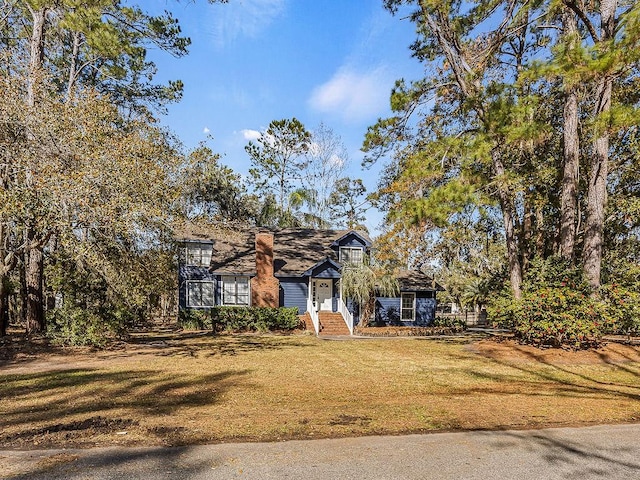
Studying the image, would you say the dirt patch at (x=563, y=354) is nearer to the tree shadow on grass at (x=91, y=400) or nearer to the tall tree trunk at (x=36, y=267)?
the tree shadow on grass at (x=91, y=400)

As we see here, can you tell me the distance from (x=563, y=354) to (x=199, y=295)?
60.5ft

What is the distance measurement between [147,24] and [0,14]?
5619 mm

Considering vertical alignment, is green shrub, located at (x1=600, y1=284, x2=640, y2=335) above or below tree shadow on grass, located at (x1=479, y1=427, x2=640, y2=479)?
above

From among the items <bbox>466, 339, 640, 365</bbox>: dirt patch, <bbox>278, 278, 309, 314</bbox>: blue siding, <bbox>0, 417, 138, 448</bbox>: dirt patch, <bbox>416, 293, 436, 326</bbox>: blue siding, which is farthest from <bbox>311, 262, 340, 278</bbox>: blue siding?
<bbox>0, 417, 138, 448</bbox>: dirt patch

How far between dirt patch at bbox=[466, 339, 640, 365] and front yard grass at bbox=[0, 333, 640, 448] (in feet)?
0.19

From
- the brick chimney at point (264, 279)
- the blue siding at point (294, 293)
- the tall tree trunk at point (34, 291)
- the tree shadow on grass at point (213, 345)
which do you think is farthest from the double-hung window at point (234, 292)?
the tall tree trunk at point (34, 291)

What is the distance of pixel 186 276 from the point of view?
23031mm

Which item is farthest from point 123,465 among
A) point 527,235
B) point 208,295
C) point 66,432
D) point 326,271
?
point 527,235

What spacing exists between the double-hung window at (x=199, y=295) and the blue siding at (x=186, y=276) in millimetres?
239

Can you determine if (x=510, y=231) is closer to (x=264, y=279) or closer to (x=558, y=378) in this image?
(x=558, y=378)

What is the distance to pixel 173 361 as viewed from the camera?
37.6ft

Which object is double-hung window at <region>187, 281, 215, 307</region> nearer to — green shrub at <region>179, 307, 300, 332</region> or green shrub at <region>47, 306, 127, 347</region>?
green shrub at <region>179, 307, 300, 332</region>

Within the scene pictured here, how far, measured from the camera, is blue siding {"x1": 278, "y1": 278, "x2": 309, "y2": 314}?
75.8 feet

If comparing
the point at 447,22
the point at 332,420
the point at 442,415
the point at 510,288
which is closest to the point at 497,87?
the point at 447,22
